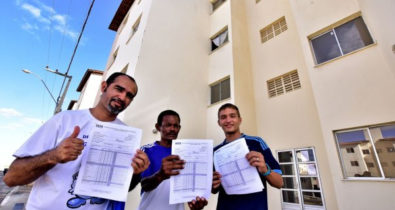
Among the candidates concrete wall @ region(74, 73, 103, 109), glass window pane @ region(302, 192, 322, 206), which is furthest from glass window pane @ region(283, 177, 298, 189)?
concrete wall @ region(74, 73, 103, 109)

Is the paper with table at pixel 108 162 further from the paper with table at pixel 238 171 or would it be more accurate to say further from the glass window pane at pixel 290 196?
the glass window pane at pixel 290 196

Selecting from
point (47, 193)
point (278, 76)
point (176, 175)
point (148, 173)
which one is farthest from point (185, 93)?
point (47, 193)

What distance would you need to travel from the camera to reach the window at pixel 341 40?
437cm

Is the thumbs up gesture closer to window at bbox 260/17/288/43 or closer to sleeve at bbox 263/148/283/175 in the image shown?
sleeve at bbox 263/148/283/175

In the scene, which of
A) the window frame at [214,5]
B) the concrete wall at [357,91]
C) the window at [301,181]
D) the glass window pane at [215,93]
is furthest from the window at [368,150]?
the window frame at [214,5]

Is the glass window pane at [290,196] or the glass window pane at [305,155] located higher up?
the glass window pane at [305,155]

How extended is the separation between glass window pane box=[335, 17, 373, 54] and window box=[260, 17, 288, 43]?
2.16 m

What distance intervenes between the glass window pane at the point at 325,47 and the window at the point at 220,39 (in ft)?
11.6

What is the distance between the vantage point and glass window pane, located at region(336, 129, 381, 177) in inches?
141

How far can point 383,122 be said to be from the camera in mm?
3529

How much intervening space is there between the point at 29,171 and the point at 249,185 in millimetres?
1681

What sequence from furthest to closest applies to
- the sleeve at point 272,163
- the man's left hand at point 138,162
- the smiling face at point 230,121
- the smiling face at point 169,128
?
1. the smiling face at point 169,128
2. the smiling face at point 230,121
3. the sleeve at point 272,163
4. the man's left hand at point 138,162

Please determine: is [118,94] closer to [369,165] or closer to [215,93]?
[369,165]

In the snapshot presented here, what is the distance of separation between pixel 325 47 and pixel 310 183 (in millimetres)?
4106
